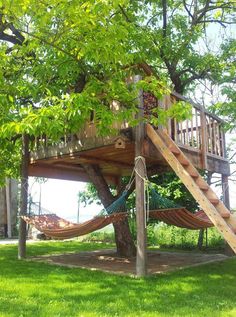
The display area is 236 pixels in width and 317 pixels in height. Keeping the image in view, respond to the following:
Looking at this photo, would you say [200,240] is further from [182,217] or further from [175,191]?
[182,217]

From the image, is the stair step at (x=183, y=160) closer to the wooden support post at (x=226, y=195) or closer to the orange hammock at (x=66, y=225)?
the orange hammock at (x=66, y=225)

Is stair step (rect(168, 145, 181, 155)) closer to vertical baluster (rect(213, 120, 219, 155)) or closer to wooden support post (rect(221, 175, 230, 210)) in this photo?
vertical baluster (rect(213, 120, 219, 155))

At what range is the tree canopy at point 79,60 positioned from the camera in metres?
5.14

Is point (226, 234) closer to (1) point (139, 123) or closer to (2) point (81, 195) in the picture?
(1) point (139, 123)

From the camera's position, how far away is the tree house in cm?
566

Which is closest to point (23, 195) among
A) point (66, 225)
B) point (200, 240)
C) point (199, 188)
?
point (66, 225)

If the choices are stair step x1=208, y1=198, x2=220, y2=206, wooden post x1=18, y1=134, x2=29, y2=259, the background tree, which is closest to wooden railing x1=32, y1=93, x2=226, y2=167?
wooden post x1=18, y1=134, x2=29, y2=259

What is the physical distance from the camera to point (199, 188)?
18.4ft

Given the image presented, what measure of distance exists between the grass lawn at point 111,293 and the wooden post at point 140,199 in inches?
11.7

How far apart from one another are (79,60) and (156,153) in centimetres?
224

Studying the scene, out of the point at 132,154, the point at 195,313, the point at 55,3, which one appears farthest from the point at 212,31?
the point at 195,313

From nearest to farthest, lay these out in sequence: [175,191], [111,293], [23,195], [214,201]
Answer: [111,293] → [214,201] → [23,195] → [175,191]

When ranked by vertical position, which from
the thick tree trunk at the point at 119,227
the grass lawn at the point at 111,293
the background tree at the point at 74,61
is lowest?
the grass lawn at the point at 111,293

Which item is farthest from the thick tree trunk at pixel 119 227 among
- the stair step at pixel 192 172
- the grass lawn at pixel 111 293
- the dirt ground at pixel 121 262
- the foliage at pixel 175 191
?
the foliage at pixel 175 191
